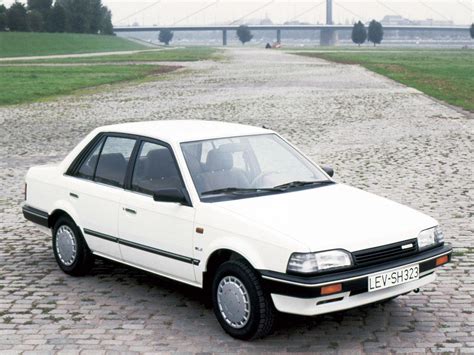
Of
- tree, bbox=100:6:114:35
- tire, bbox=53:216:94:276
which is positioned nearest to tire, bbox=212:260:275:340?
tire, bbox=53:216:94:276

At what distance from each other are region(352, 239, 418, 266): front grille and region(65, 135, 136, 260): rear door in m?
2.16

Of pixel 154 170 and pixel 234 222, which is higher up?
pixel 154 170

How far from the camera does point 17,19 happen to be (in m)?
113

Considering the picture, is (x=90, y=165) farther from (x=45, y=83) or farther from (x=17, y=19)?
(x=17, y=19)

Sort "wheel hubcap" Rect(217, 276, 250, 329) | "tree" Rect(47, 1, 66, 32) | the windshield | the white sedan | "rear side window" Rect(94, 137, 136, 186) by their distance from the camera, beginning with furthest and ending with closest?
1. "tree" Rect(47, 1, 66, 32)
2. "rear side window" Rect(94, 137, 136, 186)
3. the windshield
4. "wheel hubcap" Rect(217, 276, 250, 329)
5. the white sedan

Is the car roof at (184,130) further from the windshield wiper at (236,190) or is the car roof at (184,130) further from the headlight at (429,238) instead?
the headlight at (429,238)

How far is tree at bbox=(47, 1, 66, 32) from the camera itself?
127 m

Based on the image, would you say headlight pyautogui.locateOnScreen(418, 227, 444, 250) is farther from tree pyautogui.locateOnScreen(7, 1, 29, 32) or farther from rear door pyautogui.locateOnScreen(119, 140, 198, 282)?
tree pyautogui.locateOnScreen(7, 1, 29, 32)

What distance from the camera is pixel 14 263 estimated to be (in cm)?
791

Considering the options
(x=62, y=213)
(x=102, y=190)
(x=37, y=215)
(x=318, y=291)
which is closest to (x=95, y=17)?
(x=37, y=215)

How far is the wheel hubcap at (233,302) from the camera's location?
559 cm

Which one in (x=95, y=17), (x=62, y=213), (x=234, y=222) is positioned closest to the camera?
(x=234, y=222)

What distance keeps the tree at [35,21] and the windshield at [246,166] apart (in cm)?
11524

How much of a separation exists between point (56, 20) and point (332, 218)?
12774cm
